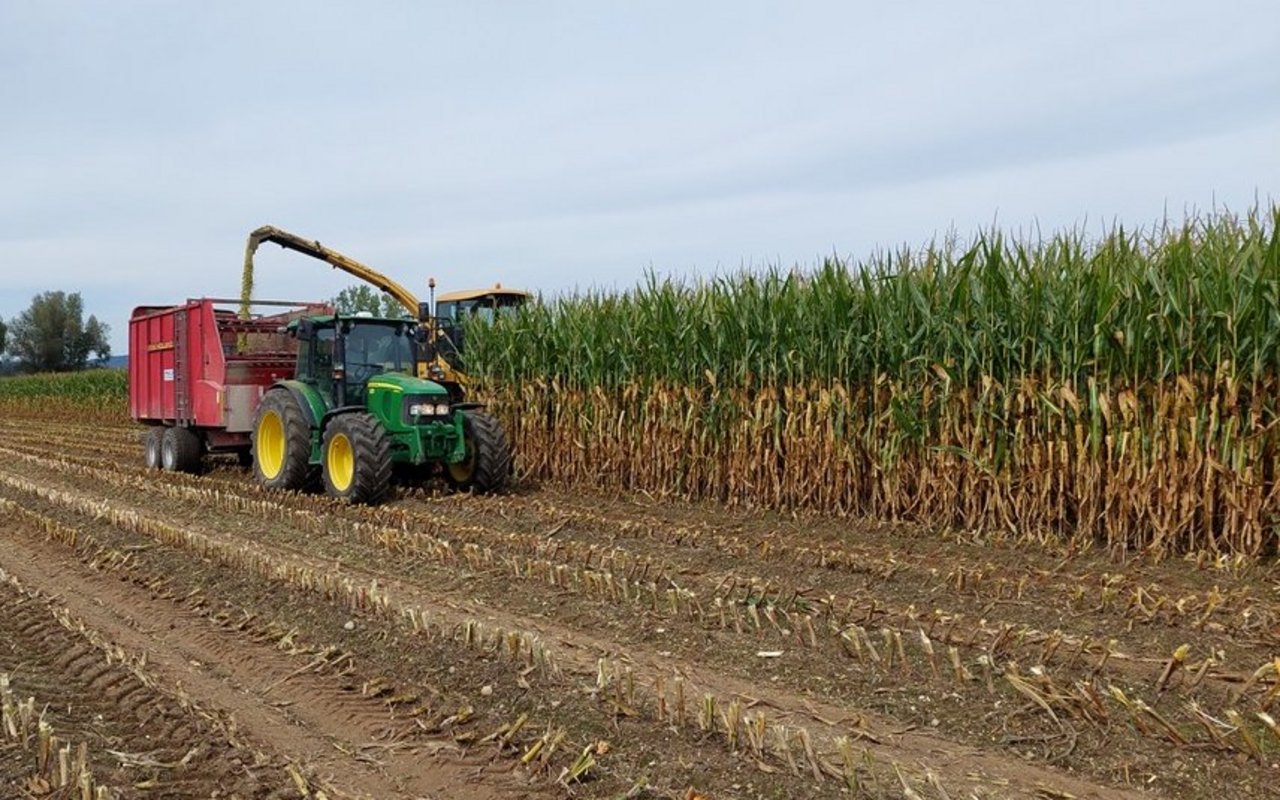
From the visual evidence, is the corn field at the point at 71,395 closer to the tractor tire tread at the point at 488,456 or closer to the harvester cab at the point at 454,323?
the harvester cab at the point at 454,323

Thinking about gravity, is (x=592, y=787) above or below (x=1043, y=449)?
below

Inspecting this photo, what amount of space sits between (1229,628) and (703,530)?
158 inches

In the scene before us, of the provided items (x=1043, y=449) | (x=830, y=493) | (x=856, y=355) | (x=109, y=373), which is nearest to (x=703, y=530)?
(x=830, y=493)

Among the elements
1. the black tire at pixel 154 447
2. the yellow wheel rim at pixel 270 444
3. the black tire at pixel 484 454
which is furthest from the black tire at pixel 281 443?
the black tire at pixel 154 447

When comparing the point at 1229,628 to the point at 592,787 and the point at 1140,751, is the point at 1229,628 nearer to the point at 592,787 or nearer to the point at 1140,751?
the point at 1140,751

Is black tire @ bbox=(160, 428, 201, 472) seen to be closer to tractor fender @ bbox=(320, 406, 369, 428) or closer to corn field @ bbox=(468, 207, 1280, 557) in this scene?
tractor fender @ bbox=(320, 406, 369, 428)

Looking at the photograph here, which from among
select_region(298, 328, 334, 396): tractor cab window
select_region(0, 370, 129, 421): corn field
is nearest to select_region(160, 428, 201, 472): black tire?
select_region(298, 328, 334, 396): tractor cab window

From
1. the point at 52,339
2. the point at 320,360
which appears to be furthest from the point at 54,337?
the point at 320,360

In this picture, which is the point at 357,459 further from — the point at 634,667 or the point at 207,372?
the point at 634,667

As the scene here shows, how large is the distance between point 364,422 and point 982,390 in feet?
18.8

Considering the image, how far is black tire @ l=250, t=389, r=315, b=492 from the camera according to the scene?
10.3 m

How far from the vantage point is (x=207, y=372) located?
485 inches

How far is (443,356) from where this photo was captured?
1363 cm

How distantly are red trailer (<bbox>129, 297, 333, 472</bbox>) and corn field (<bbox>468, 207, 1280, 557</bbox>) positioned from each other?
421 centimetres
